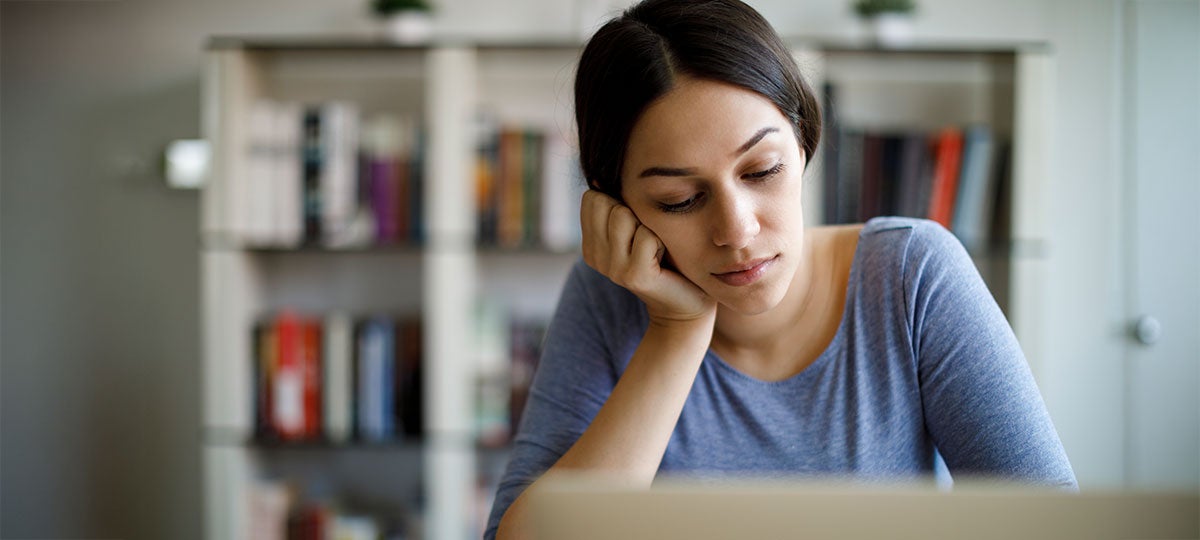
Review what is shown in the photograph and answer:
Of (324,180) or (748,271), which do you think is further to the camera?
(324,180)

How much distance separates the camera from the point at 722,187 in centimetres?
91

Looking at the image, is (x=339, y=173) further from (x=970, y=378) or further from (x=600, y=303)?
(x=970, y=378)

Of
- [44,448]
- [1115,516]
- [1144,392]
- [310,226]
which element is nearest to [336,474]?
[310,226]

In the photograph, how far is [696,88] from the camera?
91 cm

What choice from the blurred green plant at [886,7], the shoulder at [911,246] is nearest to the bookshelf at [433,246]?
the blurred green plant at [886,7]

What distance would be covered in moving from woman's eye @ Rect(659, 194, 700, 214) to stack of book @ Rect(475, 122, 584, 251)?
1.30 meters

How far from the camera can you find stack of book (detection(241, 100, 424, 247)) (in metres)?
2.28

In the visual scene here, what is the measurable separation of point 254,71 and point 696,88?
74.1 inches

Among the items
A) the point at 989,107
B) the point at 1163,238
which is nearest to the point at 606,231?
the point at 989,107

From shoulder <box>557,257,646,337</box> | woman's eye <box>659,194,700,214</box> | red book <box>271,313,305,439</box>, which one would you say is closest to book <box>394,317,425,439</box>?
red book <box>271,313,305,439</box>

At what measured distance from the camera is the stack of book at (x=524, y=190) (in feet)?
7.48

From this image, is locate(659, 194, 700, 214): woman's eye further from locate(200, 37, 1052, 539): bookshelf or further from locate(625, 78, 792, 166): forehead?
locate(200, 37, 1052, 539): bookshelf

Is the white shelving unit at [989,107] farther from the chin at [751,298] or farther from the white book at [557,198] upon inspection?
the chin at [751,298]

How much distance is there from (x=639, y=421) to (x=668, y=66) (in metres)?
0.37
